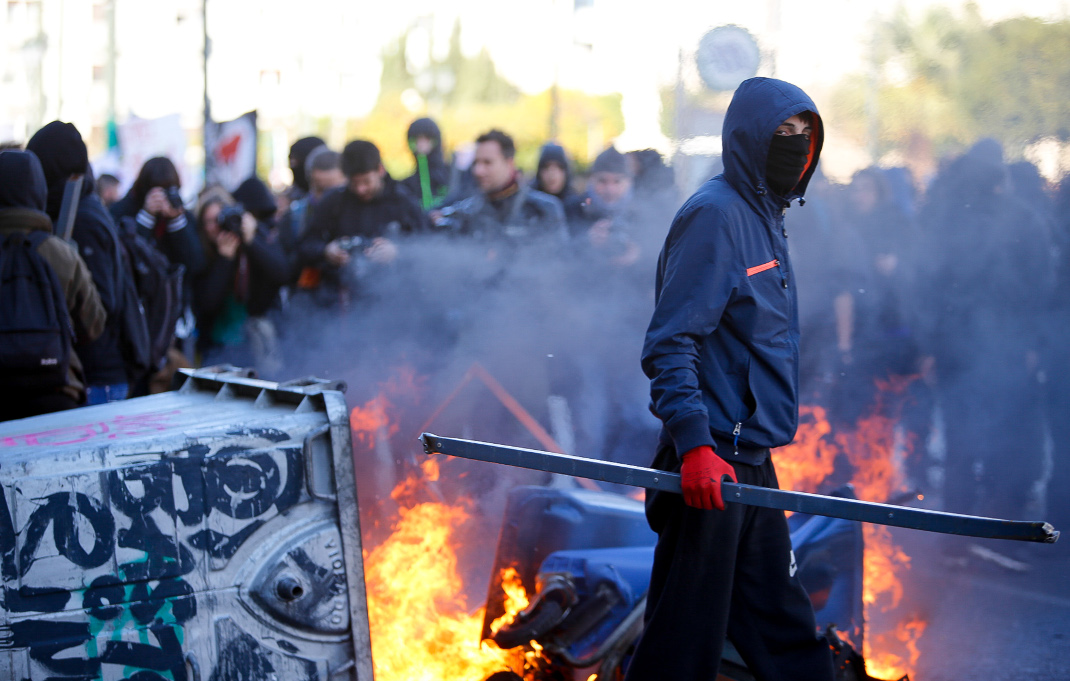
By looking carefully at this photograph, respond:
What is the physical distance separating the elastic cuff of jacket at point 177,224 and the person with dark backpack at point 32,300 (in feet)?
8.86

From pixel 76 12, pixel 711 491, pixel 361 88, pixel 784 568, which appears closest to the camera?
pixel 711 491

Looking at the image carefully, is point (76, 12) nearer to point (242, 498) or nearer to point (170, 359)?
point (170, 359)

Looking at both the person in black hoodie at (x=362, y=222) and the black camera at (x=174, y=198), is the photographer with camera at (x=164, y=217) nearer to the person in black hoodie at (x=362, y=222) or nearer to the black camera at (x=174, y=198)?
the black camera at (x=174, y=198)

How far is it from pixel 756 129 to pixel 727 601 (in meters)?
1.14

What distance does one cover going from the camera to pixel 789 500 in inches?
79.3

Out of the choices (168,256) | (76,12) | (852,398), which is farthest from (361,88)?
(76,12)

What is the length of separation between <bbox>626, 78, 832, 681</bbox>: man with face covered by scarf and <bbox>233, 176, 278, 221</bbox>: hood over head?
191 inches

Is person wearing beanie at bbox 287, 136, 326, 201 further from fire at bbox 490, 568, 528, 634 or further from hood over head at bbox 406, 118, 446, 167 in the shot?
fire at bbox 490, 568, 528, 634

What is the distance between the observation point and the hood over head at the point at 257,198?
6543mm

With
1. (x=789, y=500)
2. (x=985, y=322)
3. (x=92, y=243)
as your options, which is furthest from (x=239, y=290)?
(x=789, y=500)

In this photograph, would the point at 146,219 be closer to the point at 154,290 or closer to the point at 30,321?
the point at 154,290

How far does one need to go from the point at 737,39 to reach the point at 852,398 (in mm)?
2012

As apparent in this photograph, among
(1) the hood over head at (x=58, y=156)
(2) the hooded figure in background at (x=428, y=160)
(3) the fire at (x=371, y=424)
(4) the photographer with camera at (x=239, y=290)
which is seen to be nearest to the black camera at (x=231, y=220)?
(4) the photographer with camera at (x=239, y=290)

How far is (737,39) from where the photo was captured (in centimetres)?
490
